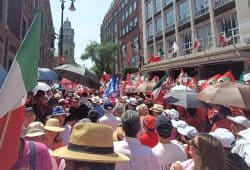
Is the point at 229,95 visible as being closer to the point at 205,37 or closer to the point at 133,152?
the point at 133,152

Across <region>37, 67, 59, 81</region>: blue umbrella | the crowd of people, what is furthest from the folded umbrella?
<region>37, 67, 59, 81</region>: blue umbrella

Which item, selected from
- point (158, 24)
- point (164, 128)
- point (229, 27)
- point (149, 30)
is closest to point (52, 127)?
point (164, 128)

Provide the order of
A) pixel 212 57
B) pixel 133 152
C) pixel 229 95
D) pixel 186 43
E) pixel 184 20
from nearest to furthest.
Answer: pixel 133 152 → pixel 229 95 → pixel 212 57 → pixel 186 43 → pixel 184 20

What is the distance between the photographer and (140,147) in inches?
135

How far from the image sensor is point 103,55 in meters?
67.8

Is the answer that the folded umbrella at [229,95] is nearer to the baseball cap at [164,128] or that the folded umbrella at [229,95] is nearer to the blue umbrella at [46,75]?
the baseball cap at [164,128]

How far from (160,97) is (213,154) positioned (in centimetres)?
760

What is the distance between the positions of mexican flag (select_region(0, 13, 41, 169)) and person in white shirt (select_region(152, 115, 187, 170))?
6.66 feet

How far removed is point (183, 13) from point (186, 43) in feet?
10.8

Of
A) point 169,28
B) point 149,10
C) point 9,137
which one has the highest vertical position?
point 149,10

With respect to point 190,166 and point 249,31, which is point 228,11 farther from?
point 190,166

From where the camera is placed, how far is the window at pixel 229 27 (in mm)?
24188

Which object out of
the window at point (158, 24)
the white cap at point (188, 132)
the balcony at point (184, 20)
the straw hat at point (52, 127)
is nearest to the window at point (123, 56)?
the window at point (158, 24)

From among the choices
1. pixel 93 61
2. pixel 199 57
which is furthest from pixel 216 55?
pixel 93 61
